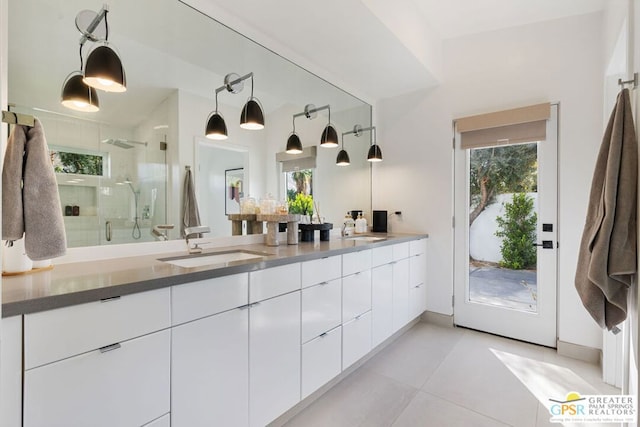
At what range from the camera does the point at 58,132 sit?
1.50m

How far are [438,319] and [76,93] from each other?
137 inches

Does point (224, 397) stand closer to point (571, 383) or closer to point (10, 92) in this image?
point (10, 92)

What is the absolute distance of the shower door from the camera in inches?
106

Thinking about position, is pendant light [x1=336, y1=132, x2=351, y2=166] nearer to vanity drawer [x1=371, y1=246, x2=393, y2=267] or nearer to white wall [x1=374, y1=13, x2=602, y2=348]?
white wall [x1=374, y1=13, x2=602, y2=348]

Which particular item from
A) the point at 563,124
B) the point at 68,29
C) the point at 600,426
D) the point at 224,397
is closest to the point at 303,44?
the point at 68,29

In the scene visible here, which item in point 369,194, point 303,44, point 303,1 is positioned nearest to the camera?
point 303,1

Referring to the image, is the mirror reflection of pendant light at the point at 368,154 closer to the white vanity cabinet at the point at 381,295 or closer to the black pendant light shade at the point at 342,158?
the black pendant light shade at the point at 342,158

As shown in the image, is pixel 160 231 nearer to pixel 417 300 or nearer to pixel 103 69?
pixel 103 69

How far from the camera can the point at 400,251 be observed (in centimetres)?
286

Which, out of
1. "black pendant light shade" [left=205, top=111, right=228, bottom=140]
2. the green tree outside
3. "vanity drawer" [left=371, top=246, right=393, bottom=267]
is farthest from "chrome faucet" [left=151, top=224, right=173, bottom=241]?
the green tree outside

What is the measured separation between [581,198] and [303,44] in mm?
2602

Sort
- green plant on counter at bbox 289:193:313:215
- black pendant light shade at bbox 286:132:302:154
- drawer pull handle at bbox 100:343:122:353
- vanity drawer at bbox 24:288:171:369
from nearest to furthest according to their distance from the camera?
vanity drawer at bbox 24:288:171:369 → drawer pull handle at bbox 100:343:122:353 → black pendant light shade at bbox 286:132:302:154 → green plant on counter at bbox 289:193:313:215

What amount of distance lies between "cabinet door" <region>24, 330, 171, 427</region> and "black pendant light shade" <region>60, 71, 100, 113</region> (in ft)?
3.88

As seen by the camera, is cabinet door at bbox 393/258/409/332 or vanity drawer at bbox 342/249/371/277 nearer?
vanity drawer at bbox 342/249/371/277
